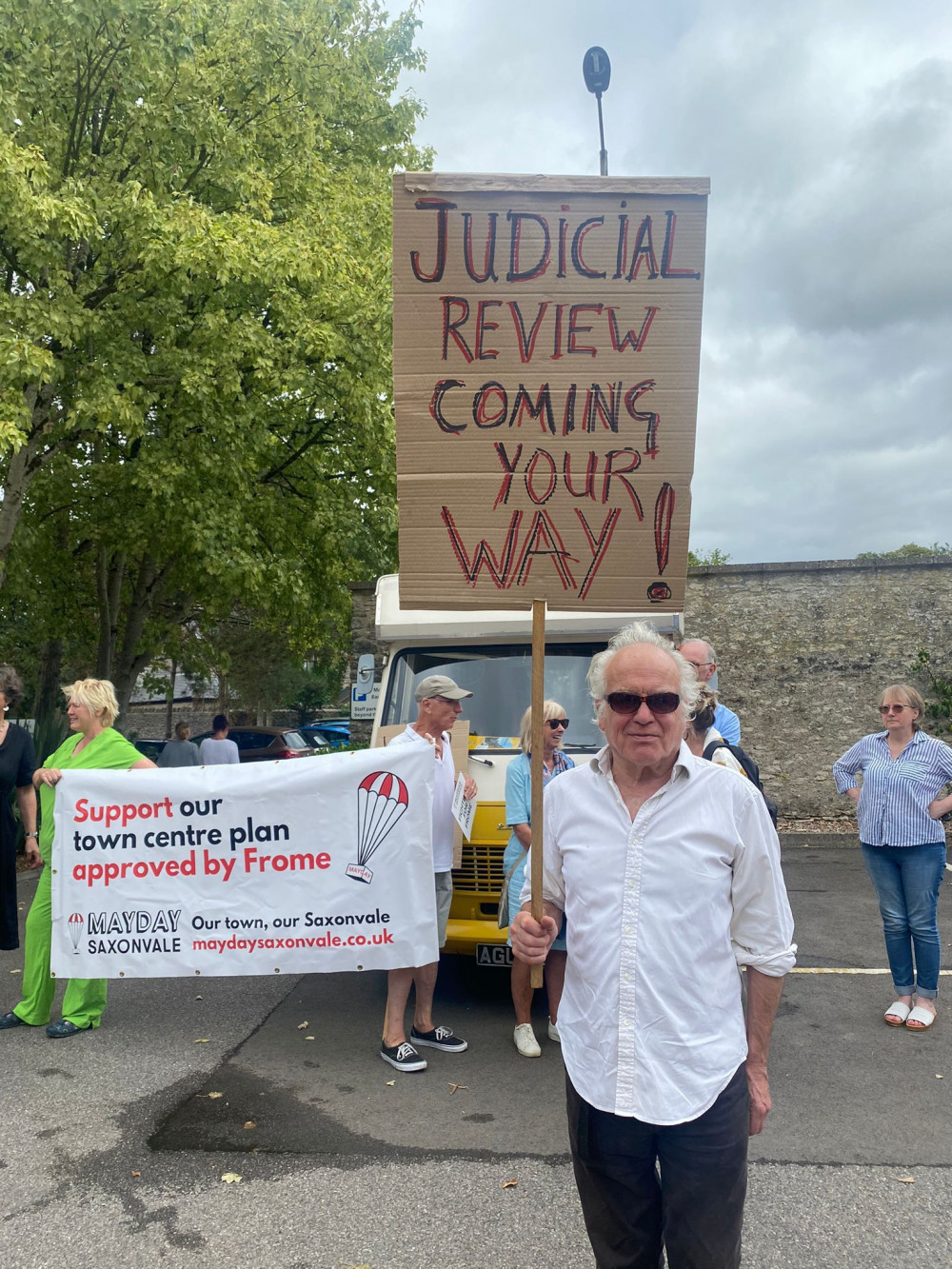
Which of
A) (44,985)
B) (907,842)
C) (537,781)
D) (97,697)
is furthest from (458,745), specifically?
(537,781)

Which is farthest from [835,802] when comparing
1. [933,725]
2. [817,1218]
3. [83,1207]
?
[83,1207]

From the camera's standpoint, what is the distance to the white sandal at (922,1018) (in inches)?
231

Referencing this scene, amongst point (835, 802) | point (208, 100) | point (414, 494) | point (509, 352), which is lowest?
point (835, 802)

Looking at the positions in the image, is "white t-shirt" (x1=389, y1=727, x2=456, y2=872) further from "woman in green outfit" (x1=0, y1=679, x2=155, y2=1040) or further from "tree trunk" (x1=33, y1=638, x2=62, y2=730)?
"tree trunk" (x1=33, y1=638, x2=62, y2=730)

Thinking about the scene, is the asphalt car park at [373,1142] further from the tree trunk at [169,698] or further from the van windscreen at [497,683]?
the tree trunk at [169,698]

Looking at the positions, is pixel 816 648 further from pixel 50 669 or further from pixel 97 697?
pixel 50 669

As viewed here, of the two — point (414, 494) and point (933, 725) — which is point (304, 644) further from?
point (414, 494)

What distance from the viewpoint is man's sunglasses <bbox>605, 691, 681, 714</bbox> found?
240 centimetres

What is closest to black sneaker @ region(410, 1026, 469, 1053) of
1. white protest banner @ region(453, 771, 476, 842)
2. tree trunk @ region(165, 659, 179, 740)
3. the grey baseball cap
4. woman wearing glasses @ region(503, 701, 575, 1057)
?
woman wearing glasses @ region(503, 701, 575, 1057)

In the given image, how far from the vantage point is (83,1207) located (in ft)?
12.3

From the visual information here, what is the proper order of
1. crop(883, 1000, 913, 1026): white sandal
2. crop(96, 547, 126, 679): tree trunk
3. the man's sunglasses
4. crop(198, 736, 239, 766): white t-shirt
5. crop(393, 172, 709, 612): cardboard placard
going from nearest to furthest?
the man's sunglasses
crop(393, 172, 709, 612): cardboard placard
crop(883, 1000, 913, 1026): white sandal
crop(198, 736, 239, 766): white t-shirt
crop(96, 547, 126, 679): tree trunk

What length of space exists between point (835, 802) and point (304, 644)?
948 centimetres

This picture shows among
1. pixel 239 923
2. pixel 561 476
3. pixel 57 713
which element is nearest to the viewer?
pixel 561 476

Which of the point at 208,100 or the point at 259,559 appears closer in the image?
the point at 208,100
